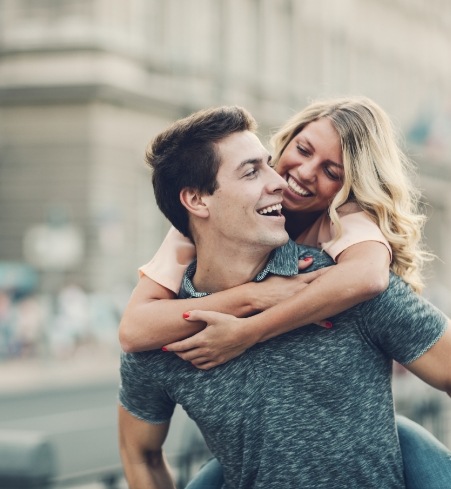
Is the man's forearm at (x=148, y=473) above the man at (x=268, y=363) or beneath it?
beneath

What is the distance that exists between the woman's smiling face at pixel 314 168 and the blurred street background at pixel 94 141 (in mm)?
9614

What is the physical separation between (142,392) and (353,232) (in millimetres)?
670

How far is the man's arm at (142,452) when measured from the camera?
3.09 meters

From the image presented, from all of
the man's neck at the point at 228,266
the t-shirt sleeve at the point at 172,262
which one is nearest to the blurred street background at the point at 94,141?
the t-shirt sleeve at the point at 172,262

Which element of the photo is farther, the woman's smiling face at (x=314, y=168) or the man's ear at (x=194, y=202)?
the woman's smiling face at (x=314, y=168)

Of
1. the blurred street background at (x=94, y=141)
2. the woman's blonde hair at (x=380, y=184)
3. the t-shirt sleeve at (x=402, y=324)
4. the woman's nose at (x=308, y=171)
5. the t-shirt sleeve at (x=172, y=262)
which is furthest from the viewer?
the blurred street background at (x=94, y=141)

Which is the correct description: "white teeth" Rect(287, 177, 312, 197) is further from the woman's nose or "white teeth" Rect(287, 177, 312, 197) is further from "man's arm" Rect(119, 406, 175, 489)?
"man's arm" Rect(119, 406, 175, 489)

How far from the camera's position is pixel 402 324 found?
108 inches

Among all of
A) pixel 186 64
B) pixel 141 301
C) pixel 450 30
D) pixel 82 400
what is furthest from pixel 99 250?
pixel 450 30

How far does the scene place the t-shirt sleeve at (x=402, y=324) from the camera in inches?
109

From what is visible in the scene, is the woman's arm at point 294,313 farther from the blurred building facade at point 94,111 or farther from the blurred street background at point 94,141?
the blurred building facade at point 94,111

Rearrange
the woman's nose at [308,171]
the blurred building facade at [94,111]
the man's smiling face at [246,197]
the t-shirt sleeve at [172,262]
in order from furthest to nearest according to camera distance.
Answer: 1. the blurred building facade at [94,111]
2. the woman's nose at [308,171]
3. the t-shirt sleeve at [172,262]
4. the man's smiling face at [246,197]

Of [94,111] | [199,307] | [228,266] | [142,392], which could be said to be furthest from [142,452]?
[94,111]

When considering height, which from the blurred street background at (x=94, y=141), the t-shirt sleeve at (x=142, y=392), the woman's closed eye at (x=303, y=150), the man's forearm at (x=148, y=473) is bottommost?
the blurred street background at (x=94, y=141)
